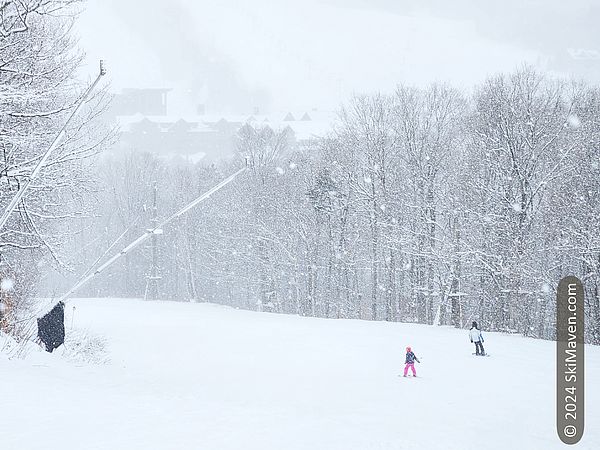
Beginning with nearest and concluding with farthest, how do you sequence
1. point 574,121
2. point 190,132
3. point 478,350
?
point 478,350 → point 574,121 → point 190,132

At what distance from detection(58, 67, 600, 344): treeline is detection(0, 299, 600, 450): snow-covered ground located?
21.3 feet

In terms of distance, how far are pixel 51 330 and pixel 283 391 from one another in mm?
6273

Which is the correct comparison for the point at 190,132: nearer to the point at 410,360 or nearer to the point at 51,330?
the point at 410,360

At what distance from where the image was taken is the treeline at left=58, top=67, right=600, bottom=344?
34.4 m

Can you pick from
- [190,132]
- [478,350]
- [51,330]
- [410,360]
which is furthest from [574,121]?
[190,132]

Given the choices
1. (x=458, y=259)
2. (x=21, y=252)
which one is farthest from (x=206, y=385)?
(x=458, y=259)

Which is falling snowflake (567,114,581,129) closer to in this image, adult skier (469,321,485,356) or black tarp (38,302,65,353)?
adult skier (469,321,485,356)

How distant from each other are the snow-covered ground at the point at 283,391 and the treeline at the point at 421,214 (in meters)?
6.49

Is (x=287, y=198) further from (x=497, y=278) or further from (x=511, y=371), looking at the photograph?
(x=511, y=371)

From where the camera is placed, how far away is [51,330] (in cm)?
1617

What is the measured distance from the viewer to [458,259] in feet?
115

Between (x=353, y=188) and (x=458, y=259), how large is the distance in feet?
35.1

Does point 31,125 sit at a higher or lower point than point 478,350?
higher

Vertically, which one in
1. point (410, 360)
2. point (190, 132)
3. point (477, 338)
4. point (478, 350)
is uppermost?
point (190, 132)
